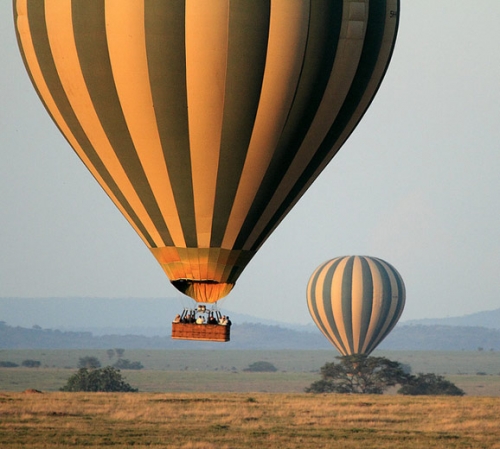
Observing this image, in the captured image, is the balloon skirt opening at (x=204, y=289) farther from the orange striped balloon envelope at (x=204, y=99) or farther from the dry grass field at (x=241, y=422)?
the dry grass field at (x=241, y=422)

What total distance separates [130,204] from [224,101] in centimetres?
384

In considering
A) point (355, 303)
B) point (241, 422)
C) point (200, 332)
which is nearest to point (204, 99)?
point (200, 332)

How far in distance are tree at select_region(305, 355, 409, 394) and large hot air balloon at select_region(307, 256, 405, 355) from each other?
118 inches

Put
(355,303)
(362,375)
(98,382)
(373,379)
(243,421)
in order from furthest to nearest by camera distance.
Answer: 1. (373,379)
2. (362,375)
3. (98,382)
4. (355,303)
5. (243,421)

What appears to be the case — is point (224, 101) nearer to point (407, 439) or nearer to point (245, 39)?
point (245, 39)

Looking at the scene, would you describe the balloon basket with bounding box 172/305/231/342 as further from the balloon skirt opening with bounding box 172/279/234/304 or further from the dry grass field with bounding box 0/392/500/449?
the dry grass field with bounding box 0/392/500/449

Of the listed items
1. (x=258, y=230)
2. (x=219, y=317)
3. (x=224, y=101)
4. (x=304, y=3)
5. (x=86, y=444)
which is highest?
(x=304, y=3)

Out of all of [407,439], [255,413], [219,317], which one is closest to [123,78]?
[219,317]

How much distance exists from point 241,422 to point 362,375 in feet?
141

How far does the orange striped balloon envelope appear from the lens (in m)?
27.6

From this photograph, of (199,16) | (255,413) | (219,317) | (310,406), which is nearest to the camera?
(199,16)

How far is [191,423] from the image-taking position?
45.7 meters

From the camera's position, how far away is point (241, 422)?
46.2 metres

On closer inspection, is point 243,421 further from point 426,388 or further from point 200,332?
point 426,388
